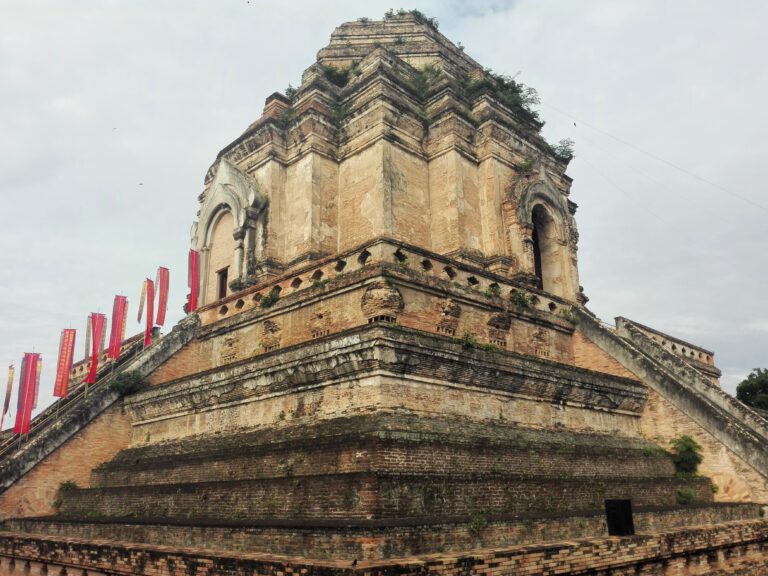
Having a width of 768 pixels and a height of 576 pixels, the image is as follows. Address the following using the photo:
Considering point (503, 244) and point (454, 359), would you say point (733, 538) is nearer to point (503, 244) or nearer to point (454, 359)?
point (454, 359)

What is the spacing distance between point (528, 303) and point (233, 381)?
7442mm

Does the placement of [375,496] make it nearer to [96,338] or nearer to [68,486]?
[68,486]

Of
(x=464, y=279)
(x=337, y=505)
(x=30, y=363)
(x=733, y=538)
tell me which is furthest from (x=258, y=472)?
(x=30, y=363)

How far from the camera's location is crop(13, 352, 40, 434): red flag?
52.7 feet

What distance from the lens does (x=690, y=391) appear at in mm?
14414

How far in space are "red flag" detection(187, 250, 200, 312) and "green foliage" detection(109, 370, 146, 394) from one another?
176 inches

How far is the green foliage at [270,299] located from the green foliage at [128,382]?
136 inches

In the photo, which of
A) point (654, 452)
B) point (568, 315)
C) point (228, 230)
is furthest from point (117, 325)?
point (654, 452)

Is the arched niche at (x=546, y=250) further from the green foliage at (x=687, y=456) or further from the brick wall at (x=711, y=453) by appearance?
the green foliage at (x=687, y=456)

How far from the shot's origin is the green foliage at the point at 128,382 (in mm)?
15320

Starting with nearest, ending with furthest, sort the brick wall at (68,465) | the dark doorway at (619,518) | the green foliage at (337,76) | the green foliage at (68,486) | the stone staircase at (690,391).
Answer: the dark doorway at (619,518) < the stone staircase at (690,391) < the brick wall at (68,465) < the green foliage at (68,486) < the green foliage at (337,76)

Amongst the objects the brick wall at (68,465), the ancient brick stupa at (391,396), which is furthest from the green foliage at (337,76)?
the brick wall at (68,465)

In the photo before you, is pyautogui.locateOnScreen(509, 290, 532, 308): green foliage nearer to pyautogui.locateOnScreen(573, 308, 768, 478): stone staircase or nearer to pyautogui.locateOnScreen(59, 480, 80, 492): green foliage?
pyautogui.locateOnScreen(573, 308, 768, 478): stone staircase

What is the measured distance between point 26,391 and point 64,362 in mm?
1192
